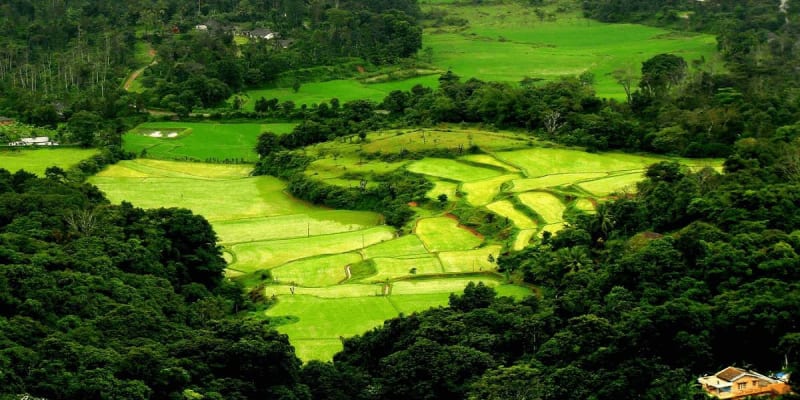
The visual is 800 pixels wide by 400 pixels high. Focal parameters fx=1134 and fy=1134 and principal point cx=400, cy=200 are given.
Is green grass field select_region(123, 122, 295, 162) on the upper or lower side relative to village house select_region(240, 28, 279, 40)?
lower

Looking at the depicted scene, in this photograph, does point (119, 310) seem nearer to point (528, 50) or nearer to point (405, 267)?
point (405, 267)

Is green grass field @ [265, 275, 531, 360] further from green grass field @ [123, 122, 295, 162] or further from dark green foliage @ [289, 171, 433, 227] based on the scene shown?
green grass field @ [123, 122, 295, 162]

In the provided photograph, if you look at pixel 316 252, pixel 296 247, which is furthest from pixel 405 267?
pixel 296 247

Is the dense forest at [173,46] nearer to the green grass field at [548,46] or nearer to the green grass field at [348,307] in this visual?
the green grass field at [548,46]

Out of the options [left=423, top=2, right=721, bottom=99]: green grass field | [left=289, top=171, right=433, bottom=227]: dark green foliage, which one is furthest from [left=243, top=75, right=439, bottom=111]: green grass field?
[left=289, top=171, right=433, bottom=227]: dark green foliage

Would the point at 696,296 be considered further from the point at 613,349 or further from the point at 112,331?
the point at 112,331

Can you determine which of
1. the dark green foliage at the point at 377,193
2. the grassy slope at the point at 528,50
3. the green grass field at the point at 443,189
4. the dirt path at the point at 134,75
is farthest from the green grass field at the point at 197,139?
the green grass field at the point at 443,189
